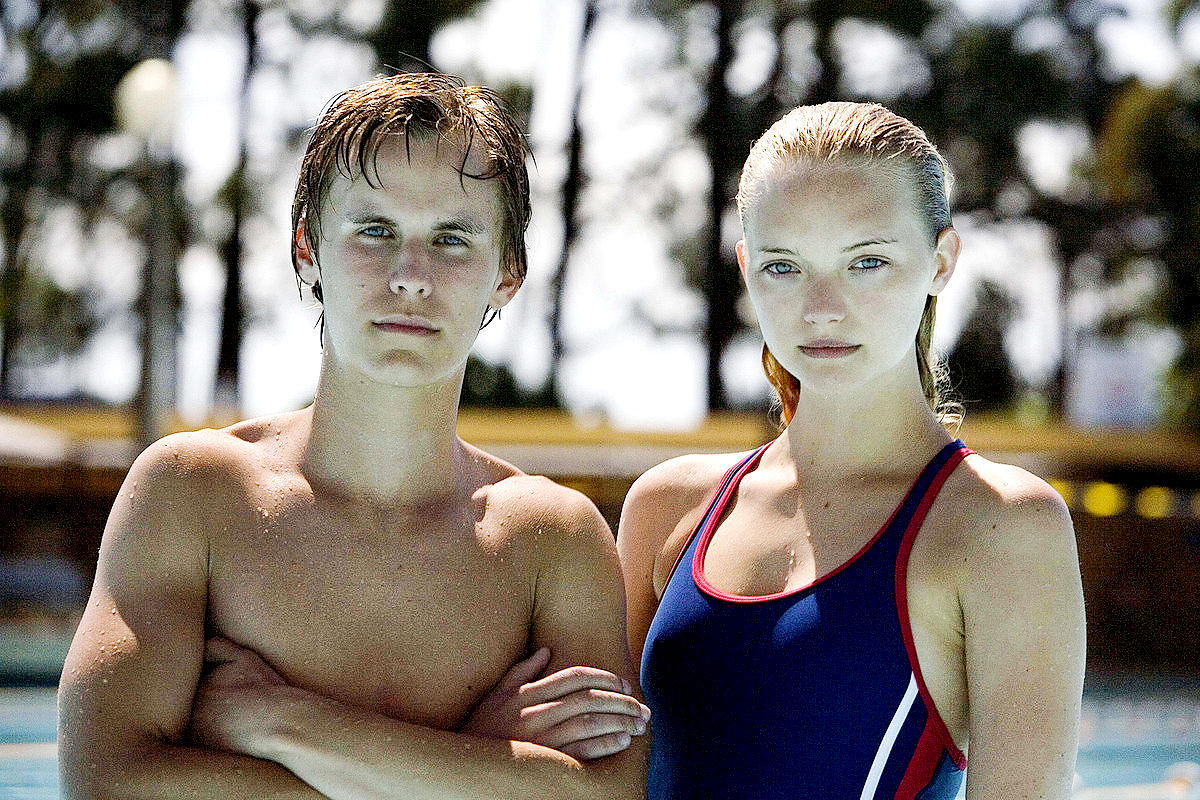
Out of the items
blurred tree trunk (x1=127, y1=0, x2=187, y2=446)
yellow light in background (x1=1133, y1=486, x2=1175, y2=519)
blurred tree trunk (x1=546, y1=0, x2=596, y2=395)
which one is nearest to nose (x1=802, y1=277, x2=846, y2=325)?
blurred tree trunk (x1=127, y1=0, x2=187, y2=446)

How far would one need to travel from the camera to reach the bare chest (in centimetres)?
184

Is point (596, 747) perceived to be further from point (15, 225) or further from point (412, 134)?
point (15, 225)

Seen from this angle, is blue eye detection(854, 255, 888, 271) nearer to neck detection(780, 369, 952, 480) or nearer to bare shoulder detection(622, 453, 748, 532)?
neck detection(780, 369, 952, 480)

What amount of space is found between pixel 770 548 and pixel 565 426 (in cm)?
1323

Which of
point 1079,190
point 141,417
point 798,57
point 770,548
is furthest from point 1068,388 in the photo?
point 770,548

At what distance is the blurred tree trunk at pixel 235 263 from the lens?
15.5 metres

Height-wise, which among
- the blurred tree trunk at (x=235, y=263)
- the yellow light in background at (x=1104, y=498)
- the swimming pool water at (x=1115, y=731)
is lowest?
the swimming pool water at (x=1115, y=731)

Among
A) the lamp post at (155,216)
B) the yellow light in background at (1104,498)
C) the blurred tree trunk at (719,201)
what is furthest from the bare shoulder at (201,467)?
the yellow light in background at (1104,498)

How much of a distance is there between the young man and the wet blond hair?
→ 433 mm

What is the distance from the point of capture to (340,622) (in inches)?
73.7

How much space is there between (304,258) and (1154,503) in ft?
50.8

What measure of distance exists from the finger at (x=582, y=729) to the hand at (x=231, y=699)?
1.20 ft

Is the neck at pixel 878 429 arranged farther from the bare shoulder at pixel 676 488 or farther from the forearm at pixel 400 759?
the forearm at pixel 400 759

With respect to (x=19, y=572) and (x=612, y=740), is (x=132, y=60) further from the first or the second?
(x=612, y=740)
